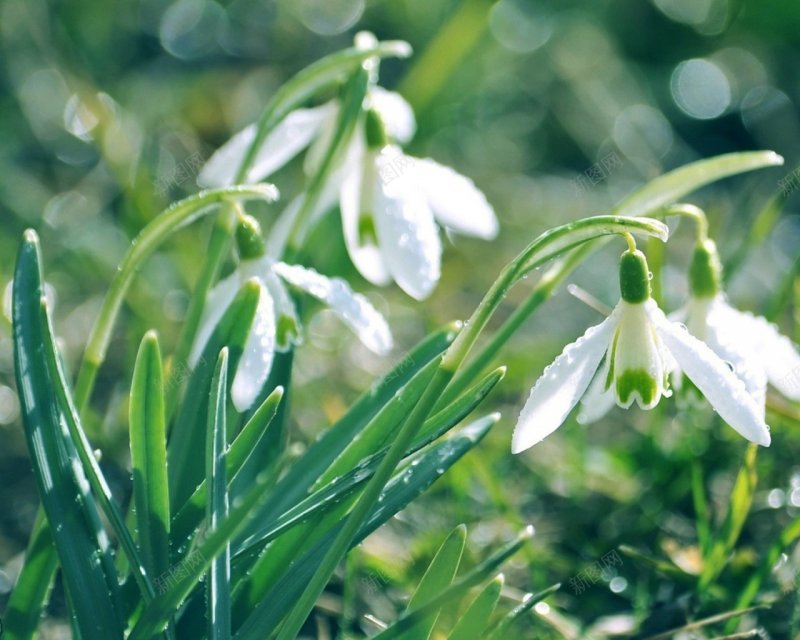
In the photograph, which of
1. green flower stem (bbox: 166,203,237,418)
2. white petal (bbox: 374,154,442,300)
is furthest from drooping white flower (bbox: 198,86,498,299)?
green flower stem (bbox: 166,203,237,418)

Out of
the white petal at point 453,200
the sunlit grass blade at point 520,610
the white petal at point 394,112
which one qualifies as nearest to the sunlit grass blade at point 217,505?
the sunlit grass blade at point 520,610

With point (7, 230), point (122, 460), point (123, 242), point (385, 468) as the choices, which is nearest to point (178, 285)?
point (123, 242)

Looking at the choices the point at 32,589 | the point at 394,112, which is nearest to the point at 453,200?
the point at 394,112

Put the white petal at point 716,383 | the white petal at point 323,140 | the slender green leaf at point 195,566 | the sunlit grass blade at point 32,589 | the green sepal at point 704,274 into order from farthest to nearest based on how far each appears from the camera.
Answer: the white petal at point 323,140, the green sepal at point 704,274, the sunlit grass blade at point 32,589, the white petal at point 716,383, the slender green leaf at point 195,566

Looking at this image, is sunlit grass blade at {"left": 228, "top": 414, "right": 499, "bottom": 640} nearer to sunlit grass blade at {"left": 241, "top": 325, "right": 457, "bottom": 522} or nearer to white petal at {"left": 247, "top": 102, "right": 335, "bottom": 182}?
sunlit grass blade at {"left": 241, "top": 325, "right": 457, "bottom": 522}

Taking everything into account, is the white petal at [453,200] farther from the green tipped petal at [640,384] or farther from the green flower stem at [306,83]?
the green tipped petal at [640,384]

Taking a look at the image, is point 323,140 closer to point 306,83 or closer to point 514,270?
point 306,83

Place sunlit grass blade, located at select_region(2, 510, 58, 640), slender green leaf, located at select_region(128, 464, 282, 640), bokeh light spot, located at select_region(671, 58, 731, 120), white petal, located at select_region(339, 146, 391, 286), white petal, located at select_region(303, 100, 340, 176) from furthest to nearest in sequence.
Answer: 1. bokeh light spot, located at select_region(671, 58, 731, 120)
2. white petal, located at select_region(303, 100, 340, 176)
3. white petal, located at select_region(339, 146, 391, 286)
4. sunlit grass blade, located at select_region(2, 510, 58, 640)
5. slender green leaf, located at select_region(128, 464, 282, 640)
